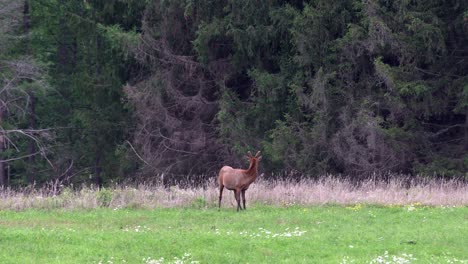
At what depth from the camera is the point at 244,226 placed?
17.3 meters

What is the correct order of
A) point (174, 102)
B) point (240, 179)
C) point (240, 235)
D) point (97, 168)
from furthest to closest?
point (97, 168)
point (174, 102)
point (240, 179)
point (240, 235)

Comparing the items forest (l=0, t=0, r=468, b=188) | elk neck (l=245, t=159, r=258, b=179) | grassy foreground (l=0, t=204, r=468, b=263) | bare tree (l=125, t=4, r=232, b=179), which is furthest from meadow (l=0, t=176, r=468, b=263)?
bare tree (l=125, t=4, r=232, b=179)

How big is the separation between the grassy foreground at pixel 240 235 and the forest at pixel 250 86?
442 inches

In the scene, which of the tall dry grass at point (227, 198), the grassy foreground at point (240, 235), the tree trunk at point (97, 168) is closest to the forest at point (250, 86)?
the tree trunk at point (97, 168)

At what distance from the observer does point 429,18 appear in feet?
101

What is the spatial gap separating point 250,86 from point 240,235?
71.9 ft

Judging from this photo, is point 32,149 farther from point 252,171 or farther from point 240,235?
point 240,235

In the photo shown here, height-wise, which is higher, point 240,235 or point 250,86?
point 250,86

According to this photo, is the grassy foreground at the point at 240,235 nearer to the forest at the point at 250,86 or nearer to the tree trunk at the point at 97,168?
the forest at the point at 250,86

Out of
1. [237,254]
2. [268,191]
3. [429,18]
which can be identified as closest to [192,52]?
[429,18]

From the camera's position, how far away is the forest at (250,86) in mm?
31219

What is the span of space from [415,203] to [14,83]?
73.6ft

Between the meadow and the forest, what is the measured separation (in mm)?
7098

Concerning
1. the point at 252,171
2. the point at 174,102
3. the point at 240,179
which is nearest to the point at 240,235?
the point at 240,179
